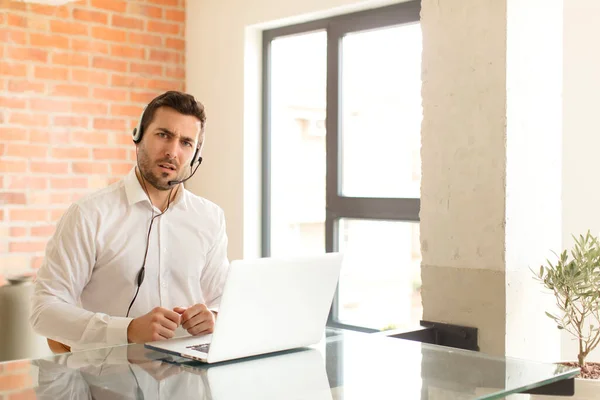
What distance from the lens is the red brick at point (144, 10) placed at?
14.0 ft

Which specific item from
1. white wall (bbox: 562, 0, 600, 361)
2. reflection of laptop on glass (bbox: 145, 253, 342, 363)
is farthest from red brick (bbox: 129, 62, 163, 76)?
reflection of laptop on glass (bbox: 145, 253, 342, 363)

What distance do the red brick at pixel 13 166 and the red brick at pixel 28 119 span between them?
204 millimetres

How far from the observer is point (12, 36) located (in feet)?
12.5

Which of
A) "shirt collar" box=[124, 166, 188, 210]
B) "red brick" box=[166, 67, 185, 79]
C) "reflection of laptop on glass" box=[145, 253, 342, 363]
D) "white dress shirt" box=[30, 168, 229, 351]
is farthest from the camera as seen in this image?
"red brick" box=[166, 67, 185, 79]

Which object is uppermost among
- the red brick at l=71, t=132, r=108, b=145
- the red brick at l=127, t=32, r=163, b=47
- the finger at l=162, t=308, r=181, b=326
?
the red brick at l=127, t=32, r=163, b=47

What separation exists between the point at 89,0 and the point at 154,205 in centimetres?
196

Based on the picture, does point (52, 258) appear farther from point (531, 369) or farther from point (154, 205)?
point (531, 369)

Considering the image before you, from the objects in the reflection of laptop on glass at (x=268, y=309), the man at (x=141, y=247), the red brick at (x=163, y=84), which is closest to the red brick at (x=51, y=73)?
the red brick at (x=163, y=84)

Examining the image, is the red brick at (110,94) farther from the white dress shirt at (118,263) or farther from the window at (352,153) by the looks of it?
the white dress shirt at (118,263)

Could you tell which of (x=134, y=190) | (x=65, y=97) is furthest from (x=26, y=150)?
(x=134, y=190)

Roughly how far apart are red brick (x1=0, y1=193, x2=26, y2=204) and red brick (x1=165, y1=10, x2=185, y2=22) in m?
1.37

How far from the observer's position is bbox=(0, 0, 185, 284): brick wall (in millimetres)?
3824

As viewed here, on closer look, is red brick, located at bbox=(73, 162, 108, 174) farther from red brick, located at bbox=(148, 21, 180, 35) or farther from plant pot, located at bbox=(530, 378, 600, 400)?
plant pot, located at bbox=(530, 378, 600, 400)

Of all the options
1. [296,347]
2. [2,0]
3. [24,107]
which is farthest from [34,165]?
[296,347]
